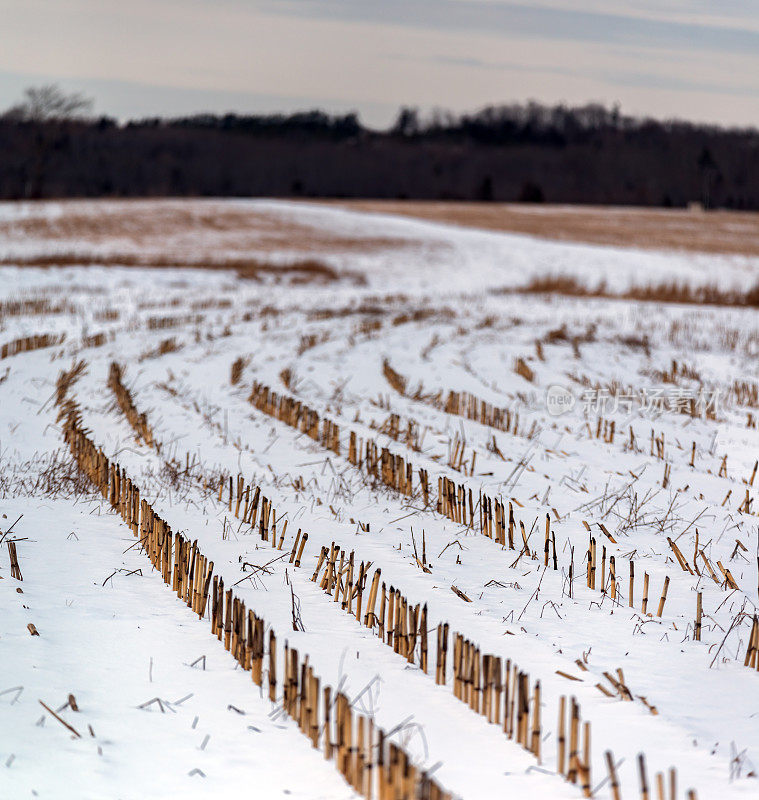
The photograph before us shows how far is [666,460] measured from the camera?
20.1 feet

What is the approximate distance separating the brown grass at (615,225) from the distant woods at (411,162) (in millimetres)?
27021

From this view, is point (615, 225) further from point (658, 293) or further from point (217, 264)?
point (217, 264)

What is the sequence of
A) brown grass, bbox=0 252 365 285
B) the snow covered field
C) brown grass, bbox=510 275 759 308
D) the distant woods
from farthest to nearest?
the distant woods, brown grass, bbox=0 252 365 285, brown grass, bbox=510 275 759 308, the snow covered field

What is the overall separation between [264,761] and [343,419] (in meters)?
4.48

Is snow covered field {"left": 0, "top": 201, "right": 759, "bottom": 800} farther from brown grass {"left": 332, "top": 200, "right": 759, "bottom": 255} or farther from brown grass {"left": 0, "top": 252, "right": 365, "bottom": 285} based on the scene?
brown grass {"left": 332, "top": 200, "right": 759, "bottom": 255}

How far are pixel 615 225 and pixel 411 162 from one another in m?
56.2

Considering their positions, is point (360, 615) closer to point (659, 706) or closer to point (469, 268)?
point (659, 706)

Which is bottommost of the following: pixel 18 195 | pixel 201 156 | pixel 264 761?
pixel 264 761

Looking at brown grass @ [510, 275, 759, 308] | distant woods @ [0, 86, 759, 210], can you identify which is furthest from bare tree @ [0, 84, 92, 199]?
brown grass @ [510, 275, 759, 308]

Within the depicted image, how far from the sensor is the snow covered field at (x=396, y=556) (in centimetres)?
265

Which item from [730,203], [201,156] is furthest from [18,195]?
[730,203]

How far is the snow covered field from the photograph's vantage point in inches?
104

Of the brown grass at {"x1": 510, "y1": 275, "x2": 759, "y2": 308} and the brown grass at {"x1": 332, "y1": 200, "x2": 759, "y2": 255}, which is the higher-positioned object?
the brown grass at {"x1": 332, "y1": 200, "x2": 759, "y2": 255}

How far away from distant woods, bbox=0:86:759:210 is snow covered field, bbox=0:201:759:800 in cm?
6080
